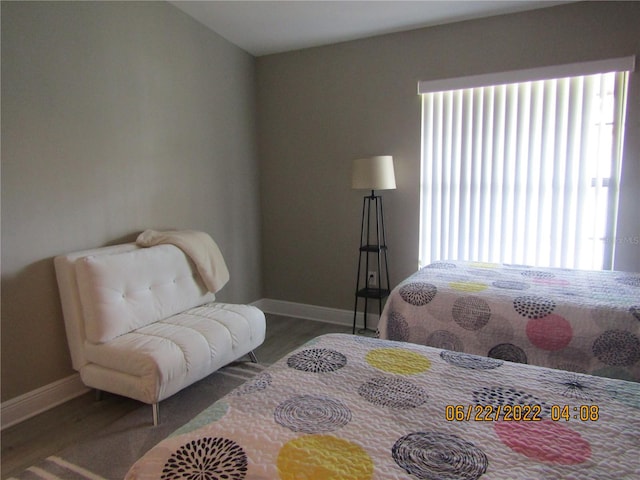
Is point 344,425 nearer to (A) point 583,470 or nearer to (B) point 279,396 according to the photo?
A: (B) point 279,396

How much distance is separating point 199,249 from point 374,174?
146 centimetres

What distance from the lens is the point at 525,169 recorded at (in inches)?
120

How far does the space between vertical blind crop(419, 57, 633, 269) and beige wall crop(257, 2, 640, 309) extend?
0.10m

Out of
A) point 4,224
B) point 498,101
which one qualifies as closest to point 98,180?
Answer: point 4,224

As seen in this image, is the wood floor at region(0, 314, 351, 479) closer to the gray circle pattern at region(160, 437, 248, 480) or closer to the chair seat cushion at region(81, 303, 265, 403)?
the chair seat cushion at region(81, 303, 265, 403)

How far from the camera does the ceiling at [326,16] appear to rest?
2879 mm

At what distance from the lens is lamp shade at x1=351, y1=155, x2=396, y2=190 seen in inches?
125

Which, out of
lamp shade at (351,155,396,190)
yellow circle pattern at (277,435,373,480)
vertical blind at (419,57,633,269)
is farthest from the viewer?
lamp shade at (351,155,396,190)

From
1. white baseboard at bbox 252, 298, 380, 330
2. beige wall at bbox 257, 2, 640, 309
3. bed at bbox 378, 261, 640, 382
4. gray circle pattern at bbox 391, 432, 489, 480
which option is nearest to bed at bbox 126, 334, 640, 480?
gray circle pattern at bbox 391, 432, 489, 480

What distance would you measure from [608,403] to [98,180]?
2761 mm

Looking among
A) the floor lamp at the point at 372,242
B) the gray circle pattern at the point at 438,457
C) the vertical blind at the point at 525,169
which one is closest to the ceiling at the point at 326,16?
the vertical blind at the point at 525,169

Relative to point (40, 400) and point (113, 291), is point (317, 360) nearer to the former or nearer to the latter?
point (113, 291)

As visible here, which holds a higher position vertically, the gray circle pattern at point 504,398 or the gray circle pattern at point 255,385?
the gray circle pattern at point 504,398

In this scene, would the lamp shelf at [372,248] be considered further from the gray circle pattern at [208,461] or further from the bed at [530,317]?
the gray circle pattern at [208,461]
